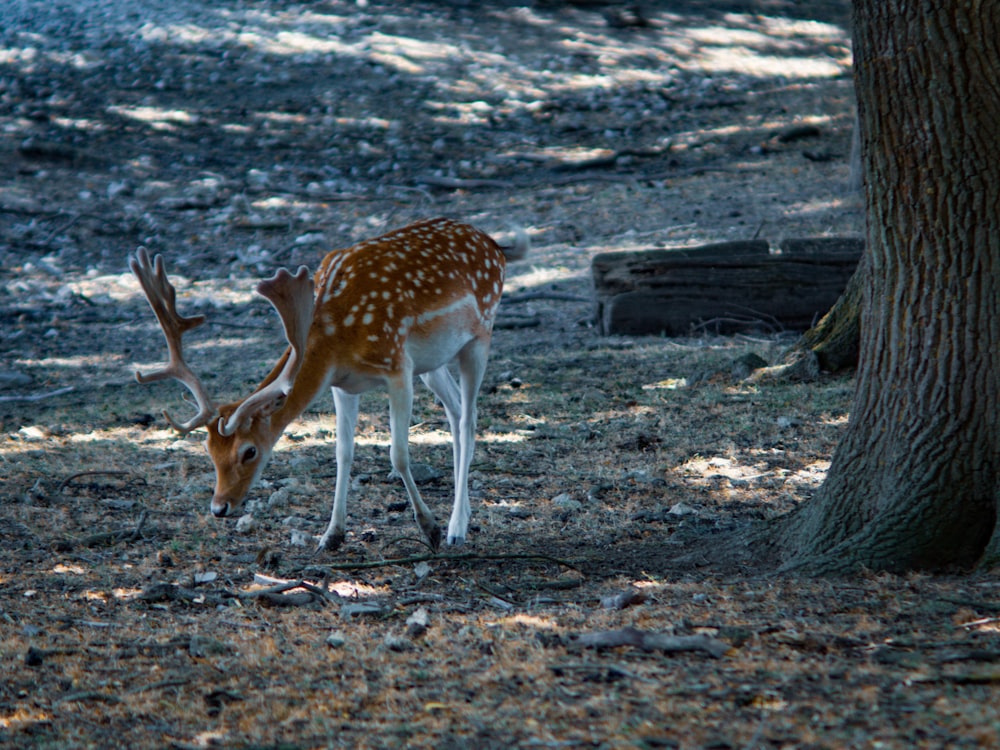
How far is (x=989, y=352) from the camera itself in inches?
162

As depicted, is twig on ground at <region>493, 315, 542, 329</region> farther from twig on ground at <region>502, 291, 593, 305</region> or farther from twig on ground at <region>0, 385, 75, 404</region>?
twig on ground at <region>0, 385, 75, 404</region>

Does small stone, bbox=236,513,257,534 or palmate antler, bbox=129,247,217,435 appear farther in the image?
small stone, bbox=236,513,257,534

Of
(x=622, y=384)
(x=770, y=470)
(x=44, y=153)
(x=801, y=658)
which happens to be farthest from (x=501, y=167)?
(x=801, y=658)

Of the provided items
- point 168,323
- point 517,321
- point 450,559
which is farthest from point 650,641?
point 517,321

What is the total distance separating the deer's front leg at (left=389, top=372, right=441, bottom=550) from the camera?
17.5 ft

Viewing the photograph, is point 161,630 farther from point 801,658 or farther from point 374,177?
point 374,177

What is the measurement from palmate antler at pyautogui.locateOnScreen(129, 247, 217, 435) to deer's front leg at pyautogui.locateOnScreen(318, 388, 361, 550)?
0.77m

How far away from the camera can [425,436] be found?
24.6 ft

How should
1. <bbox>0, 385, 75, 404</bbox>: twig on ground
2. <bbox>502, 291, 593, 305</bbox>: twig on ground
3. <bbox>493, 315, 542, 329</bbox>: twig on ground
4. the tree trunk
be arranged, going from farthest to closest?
<bbox>502, 291, 593, 305</bbox>: twig on ground < <bbox>493, 315, 542, 329</bbox>: twig on ground < <bbox>0, 385, 75, 404</bbox>: twig on ground < the tree trunk

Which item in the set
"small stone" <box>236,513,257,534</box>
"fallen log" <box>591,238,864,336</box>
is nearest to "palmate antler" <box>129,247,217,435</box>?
"small stone" <box>236,513,257,534</box>

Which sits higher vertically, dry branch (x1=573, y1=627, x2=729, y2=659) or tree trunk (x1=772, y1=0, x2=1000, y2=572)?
tree trunk (x1=772, y1=0, x2=1000, y2=572)

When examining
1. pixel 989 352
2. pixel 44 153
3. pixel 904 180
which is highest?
pixel 904 180

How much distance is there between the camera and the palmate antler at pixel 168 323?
5.09 m

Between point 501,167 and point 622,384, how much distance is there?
8083 millimetres
